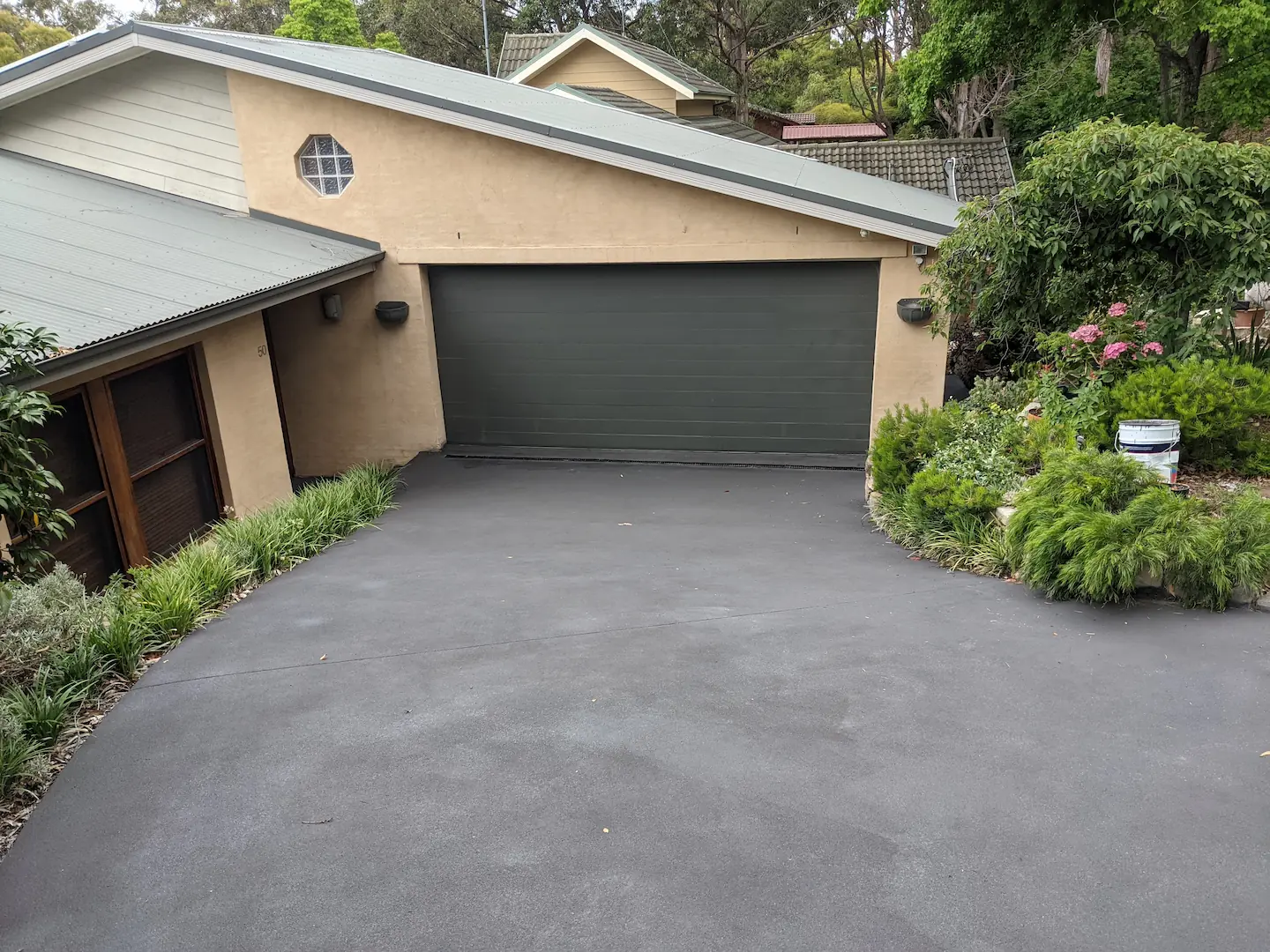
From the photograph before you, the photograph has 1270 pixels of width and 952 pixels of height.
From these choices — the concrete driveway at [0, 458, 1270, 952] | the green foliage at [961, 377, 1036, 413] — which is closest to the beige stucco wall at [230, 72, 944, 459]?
the green foliage at [961, 377, 1036, 413]

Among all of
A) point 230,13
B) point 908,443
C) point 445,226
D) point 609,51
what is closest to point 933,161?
point 609,51

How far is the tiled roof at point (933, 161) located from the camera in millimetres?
20078

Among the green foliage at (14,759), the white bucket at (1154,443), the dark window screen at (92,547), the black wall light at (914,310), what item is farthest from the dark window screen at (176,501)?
the white bucket at (1154,443)

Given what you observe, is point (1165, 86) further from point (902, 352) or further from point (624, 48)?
point (902, 352)

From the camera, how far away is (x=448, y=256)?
37.4 ft

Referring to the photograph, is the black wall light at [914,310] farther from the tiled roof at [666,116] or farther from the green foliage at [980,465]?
the tiled roof at [666,116]

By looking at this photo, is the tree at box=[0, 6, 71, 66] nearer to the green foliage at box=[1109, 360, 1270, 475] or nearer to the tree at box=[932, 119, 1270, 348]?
the tree at box=[932, 119, 1270, 348]

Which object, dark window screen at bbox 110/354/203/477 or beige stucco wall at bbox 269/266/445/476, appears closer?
dark window screen at bbox 110/354/203/477

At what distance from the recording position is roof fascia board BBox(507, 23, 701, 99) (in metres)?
23.8

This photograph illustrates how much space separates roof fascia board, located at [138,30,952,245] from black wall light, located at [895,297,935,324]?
0.71 m

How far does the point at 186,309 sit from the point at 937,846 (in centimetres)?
688

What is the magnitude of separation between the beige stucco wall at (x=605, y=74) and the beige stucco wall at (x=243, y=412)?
56.6 ft

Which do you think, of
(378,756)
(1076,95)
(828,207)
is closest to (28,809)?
(378,756)

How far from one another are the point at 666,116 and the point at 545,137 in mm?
11258
